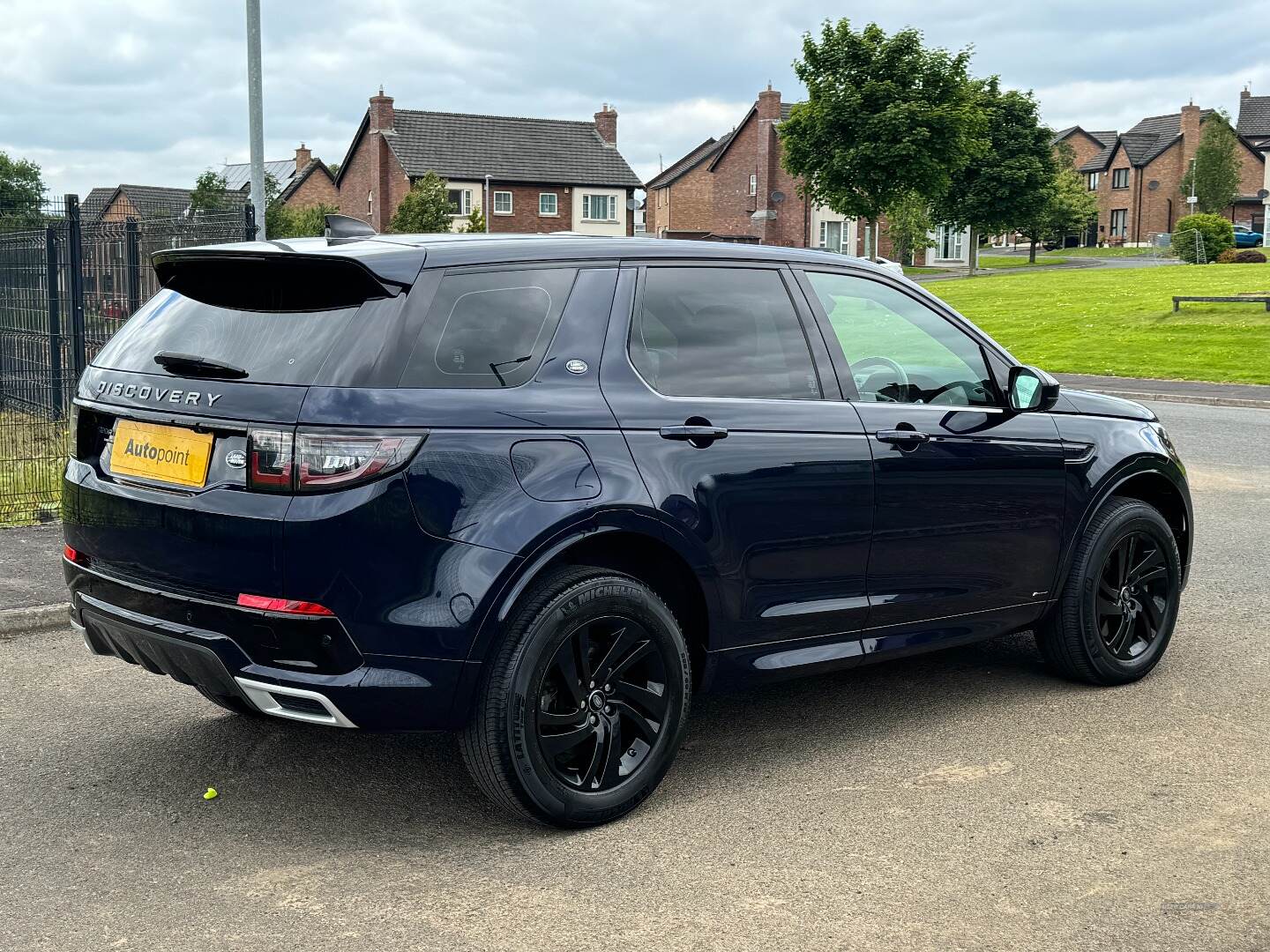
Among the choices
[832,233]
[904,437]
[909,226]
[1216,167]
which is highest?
[1216,167]

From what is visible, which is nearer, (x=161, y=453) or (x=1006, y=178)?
(x=161, y=453)

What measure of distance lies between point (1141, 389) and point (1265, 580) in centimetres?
1425

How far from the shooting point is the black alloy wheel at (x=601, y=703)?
13.6ft

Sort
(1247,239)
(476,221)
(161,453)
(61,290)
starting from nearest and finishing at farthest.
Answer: (161,453)
(61,290)
(476,221)
(1247,239)

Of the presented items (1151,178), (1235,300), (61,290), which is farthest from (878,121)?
(1151,178)

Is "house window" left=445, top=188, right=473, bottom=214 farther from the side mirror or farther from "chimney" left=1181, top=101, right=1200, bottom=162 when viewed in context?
the side mirror

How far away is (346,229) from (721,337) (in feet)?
4.47

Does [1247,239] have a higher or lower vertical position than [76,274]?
higher

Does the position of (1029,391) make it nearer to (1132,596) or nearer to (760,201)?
(1132,596)

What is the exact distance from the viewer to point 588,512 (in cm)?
410

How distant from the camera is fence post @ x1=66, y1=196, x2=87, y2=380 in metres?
13.0

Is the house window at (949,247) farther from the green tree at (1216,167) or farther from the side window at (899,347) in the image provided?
the side window at (899,347)

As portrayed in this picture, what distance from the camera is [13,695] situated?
5.71 metres

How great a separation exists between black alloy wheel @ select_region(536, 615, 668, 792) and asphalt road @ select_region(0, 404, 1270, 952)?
0.72ft
